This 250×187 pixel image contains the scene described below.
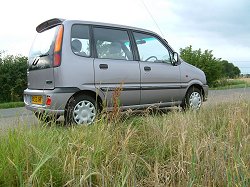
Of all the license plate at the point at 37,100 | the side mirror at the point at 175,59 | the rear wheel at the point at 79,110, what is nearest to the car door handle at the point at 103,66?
the rear wheel at the point at 79,110

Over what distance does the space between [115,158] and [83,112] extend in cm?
253

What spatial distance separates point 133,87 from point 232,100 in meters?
1.71

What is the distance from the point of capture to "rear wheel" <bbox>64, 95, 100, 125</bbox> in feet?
15.3

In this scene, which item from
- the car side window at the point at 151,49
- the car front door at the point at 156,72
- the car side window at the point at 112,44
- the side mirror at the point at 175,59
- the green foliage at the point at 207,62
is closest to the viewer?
the car side window at the point at 112,44

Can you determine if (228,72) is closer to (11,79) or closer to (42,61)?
(11,79)

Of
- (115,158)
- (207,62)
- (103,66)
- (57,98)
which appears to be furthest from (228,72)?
(115,158)

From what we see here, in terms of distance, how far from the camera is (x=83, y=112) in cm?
477

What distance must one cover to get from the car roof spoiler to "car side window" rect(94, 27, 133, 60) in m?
0.65

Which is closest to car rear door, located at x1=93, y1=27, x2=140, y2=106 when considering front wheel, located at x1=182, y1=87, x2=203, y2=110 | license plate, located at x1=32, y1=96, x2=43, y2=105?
license plate, located at x1=32, y1=96, x2=43, y2=105

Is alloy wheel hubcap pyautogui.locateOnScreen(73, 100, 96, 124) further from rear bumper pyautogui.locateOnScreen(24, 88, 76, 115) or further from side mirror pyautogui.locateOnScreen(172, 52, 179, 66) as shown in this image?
side mirror pyautogui.locateOnScreen(172, 52, 179, 66)

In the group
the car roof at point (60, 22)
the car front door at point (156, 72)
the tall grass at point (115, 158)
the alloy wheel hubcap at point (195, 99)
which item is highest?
the car roof at point (60, 22)

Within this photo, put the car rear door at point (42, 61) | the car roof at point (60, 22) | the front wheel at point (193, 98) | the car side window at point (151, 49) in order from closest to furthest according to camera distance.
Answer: the car rear door at point (42, 61), the car roof at point (60, 22), the car side window at point (151, 49), the front wheel at point (193, 98)

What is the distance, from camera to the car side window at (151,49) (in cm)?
587

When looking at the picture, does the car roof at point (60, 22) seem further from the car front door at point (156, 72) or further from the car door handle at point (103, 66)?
the car door handle at point (103, 66)
